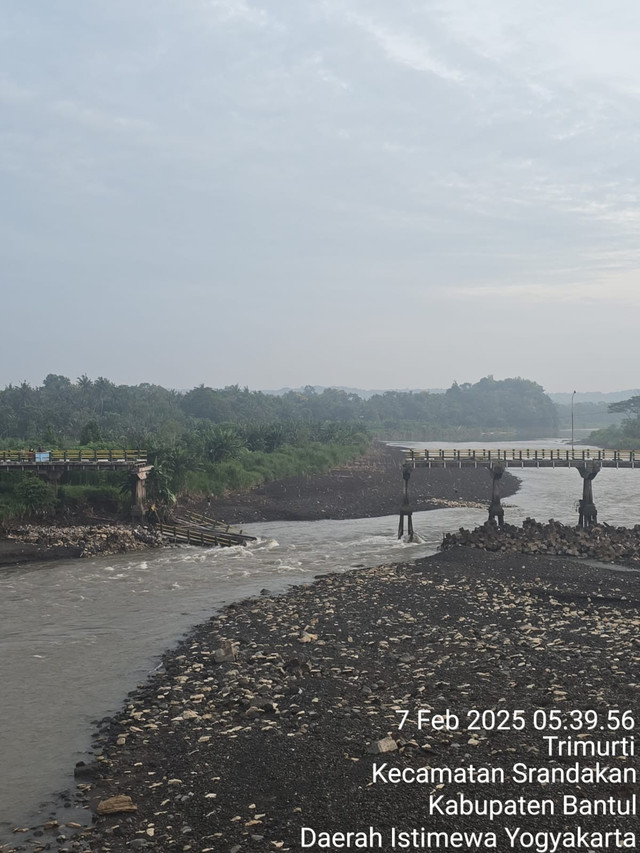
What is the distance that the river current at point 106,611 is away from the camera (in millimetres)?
19844

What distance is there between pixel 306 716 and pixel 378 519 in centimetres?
4788

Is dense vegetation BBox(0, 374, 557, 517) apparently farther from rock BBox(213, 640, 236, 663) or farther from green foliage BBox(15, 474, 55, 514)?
rock BBox(213, 640, 236, 663)

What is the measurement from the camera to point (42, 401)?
15025 cm

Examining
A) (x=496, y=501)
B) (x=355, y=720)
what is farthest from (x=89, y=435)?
(x=355, y=720)

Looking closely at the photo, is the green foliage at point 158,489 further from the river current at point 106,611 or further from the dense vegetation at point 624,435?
the dense vegetation at point 624,435

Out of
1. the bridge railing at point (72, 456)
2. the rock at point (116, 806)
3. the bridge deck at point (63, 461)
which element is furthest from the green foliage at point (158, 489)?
the rock at point (116, 806)

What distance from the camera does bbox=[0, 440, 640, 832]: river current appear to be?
19.8 m

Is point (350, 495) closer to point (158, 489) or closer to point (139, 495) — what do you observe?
point (158, 489)

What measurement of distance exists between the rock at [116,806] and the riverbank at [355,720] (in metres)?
0.10

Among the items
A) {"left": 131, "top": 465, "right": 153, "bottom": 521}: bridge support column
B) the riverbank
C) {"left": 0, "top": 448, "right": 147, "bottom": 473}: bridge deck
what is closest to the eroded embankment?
{"left": 131, "top": 465, "right": 153, "bottom": 521}: bridge support column

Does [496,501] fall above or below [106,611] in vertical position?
above

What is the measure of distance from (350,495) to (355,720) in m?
62.5

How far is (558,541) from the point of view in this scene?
48000mm

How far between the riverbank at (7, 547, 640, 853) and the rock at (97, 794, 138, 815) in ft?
0.32
